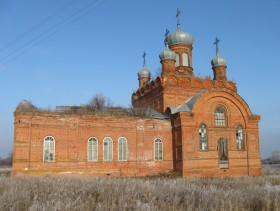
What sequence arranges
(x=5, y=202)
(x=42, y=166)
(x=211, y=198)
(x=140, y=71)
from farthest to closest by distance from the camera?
1. (x=140, y=71)
2. (x=42, y=166)
3. (x=211, y=198)
4. (x=5, y=202)

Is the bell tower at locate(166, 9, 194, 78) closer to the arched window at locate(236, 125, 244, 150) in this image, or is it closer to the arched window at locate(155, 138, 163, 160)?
the arched window at locate(236, 125, 244, 150)

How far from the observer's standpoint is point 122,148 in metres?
21.6

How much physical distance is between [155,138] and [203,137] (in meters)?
3.35

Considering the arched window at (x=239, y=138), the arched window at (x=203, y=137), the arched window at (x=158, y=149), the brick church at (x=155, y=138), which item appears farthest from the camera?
the arched window at (x=239, y=138)

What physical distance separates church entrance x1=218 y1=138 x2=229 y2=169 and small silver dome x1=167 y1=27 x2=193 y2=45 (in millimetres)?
10355

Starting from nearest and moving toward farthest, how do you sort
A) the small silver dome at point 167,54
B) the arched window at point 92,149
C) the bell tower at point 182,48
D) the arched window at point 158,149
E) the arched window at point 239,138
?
the arched window at point 92,149, the arched window at point 158,149, the arched window at point 239,138, the small silver dome at point 167,54, the bell tower at point 182,48

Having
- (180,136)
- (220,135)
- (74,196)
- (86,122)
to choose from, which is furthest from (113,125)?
(74,196)

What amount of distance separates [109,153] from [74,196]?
1369 cm

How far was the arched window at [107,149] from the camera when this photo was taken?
69.3ft

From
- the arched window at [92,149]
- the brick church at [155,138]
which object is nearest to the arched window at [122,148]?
the brick church at [155,138]

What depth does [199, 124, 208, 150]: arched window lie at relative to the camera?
22531mm

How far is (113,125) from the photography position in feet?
70.5

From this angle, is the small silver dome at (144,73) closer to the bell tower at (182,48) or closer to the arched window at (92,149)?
the bell tower at (182,48)

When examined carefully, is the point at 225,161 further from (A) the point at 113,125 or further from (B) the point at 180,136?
(A) the point at 113,125
